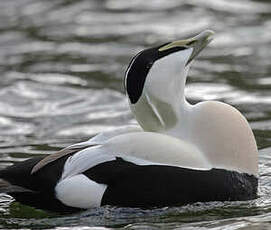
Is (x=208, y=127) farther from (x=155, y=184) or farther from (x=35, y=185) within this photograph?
(x=35, y=185)

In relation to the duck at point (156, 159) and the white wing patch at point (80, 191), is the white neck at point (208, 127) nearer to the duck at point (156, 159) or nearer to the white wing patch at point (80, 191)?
the duck at point (156, 159)

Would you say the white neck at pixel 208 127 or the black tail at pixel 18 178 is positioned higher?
the white neck at pixel 208 127

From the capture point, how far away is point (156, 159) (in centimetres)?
529

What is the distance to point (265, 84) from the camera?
31.5 feet

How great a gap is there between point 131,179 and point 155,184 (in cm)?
12

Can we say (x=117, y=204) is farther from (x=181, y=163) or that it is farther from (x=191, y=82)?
(x=191, y=82)

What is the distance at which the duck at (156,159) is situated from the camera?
527 cm

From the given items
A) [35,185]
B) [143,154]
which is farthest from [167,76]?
[35,185]

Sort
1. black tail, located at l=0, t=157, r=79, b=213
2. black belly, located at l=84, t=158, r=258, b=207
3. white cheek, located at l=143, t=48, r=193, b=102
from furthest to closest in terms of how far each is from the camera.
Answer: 1. white cheek, located at l=143, t=48, r=193, b=102
2. black tail, located at l=0, t=157, r=79, b=213
3. black belly, located at l=84, t=158, r=258, b=207

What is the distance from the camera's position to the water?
5.41m

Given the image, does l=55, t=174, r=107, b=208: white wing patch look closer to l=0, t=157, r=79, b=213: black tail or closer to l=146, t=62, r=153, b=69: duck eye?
l=0, t=157, r=79, b=213: black tail

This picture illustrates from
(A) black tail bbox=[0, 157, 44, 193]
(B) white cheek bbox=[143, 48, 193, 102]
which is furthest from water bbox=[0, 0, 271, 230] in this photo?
(B) white cheek bbox=[143, 48, 193, 102]

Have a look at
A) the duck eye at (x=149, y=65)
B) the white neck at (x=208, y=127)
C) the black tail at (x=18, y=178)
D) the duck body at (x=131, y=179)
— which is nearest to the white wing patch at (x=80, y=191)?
the duck body at (x=131, y=179)

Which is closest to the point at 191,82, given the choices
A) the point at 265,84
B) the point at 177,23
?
the point at 265,84
